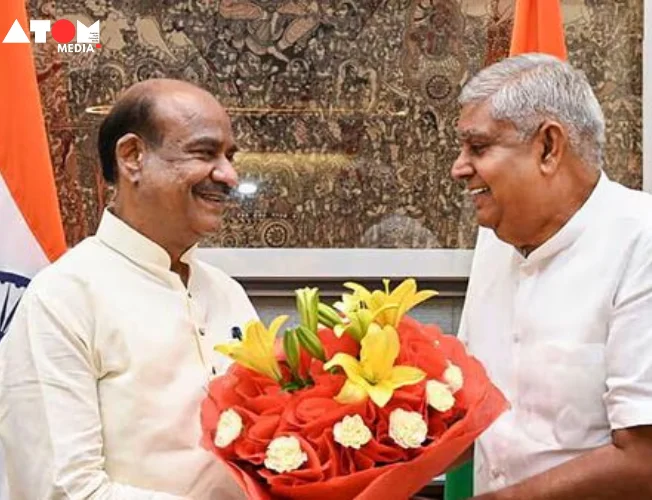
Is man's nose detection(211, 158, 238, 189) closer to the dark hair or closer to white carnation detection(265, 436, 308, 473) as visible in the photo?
the dark hair

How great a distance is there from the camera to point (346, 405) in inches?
42.2

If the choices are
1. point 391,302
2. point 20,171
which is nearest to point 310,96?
point 20,171

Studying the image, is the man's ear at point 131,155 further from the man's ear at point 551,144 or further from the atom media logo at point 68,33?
the atom media logo at point 68,33

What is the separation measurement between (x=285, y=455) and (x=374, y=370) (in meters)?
0.15

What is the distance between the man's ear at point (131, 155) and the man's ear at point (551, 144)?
673 mm

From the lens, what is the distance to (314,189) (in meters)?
2.58

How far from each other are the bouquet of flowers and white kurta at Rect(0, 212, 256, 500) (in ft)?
0.58

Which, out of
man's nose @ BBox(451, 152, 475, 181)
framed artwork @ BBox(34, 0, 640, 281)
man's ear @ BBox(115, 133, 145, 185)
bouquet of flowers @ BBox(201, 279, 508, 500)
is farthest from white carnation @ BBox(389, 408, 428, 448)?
framed artwork @ BBox(34, 0, 640, 281)

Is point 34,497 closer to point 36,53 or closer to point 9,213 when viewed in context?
point 9,213

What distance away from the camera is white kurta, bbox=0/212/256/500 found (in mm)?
1261

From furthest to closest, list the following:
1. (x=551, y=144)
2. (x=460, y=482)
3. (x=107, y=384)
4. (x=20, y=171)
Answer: (x=20, y=171)
(x=460, y=482)
(x=551, y=144)
(x=107, y=384)

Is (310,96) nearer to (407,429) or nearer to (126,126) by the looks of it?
(126,126)

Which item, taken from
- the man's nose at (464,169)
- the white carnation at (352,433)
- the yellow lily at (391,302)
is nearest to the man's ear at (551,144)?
the man's nose at (464,169)

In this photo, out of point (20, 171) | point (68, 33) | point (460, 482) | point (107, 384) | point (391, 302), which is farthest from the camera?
point (68, 33)
